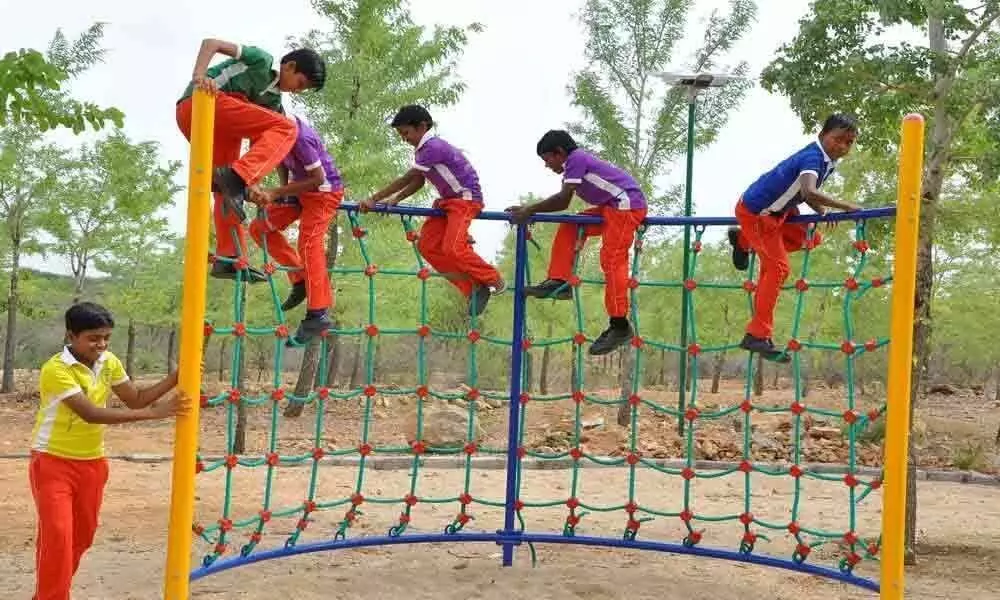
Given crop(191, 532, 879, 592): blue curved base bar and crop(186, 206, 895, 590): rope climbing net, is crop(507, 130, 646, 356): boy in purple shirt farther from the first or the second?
crop(191, 532, 879, 592): blue curved base bar

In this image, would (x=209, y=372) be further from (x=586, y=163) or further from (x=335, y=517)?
(x=586, y=163)

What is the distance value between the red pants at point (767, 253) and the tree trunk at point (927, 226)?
5.63 ft

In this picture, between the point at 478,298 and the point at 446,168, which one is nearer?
the point at 446,168

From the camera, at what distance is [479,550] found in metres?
6.36

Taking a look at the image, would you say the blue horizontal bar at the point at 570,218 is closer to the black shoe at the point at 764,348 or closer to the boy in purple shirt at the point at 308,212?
the boy in purple shirt at the point at 308,212

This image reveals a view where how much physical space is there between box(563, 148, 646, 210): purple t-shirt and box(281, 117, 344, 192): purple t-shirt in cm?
131

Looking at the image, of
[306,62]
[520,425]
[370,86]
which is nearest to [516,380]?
[520,425]

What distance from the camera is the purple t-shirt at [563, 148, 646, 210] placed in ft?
17.6

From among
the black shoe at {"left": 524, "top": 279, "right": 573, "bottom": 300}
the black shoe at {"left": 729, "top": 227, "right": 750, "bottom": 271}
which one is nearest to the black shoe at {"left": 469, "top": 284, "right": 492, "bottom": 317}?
the black shoe at {"left": 524, "top": 279, "right": 573, "bottom": 300}

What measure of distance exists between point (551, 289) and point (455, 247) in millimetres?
616

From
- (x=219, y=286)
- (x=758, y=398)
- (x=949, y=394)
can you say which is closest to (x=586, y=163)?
(x=219, y=286)

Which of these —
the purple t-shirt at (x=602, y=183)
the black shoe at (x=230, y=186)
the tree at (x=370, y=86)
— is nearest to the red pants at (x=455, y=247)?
the purple t-shirt at (x=602, y=183)

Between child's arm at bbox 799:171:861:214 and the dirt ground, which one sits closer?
child's arm at bbox 799:171:861:214

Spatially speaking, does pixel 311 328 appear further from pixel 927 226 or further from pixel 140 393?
pixel 927 226
